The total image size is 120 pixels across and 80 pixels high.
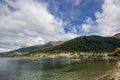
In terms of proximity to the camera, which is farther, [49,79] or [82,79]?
[49,79]

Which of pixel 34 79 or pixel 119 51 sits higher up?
pixel 119 51

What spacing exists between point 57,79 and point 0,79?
2344 centimetres

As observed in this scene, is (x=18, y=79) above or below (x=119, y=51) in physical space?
below

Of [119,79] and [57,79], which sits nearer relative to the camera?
[119,79]

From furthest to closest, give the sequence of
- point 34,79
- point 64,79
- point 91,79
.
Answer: point 34,79 → point 64,79 → point 91,79

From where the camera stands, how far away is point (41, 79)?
5578 cm

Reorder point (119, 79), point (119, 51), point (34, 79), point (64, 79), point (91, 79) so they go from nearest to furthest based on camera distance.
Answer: point (119, 79)
point (91, 79)
point (64, 79)
point (34, 79)
point (119, 51)

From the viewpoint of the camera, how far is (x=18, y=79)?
5756 centimetres

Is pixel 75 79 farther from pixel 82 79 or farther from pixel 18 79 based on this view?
pixel 18 79

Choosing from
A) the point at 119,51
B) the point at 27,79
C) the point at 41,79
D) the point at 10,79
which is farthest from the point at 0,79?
the point at 119,51

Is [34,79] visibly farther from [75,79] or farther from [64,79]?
[75,79]

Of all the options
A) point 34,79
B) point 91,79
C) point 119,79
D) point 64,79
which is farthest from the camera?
point 34,79

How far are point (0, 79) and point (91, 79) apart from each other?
35.9m

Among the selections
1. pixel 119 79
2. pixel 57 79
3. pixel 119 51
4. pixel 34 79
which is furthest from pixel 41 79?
pixel 119 51
